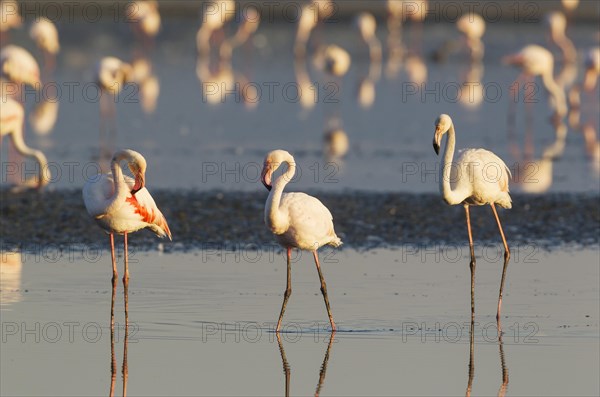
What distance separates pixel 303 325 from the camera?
7938mm

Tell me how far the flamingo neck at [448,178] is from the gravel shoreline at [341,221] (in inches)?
73.2

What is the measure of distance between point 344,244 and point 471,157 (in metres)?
1.97

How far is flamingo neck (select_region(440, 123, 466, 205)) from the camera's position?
8527 millimetres

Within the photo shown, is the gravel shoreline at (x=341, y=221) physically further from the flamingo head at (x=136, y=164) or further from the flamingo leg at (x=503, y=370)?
the flamingo leg at (x=503, y=370)

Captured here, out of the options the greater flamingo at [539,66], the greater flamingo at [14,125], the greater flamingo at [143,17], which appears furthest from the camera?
the greater flamingo at [143,17]

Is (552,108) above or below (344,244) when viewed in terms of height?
above

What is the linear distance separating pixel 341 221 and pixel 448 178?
2848 mm

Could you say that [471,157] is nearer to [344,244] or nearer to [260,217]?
[344,244]

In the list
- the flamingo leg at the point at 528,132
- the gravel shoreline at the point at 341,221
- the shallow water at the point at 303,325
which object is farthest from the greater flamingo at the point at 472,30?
the shallow water at the point at 303,325

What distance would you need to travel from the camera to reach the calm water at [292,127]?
14.0 meters

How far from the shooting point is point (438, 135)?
8.48 m

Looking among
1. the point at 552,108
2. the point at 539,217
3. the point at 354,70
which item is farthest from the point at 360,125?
the point at 354,70

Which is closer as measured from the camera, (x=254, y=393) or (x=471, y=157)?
(x=254, y=393)

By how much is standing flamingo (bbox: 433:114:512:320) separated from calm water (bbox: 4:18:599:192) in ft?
13.3
